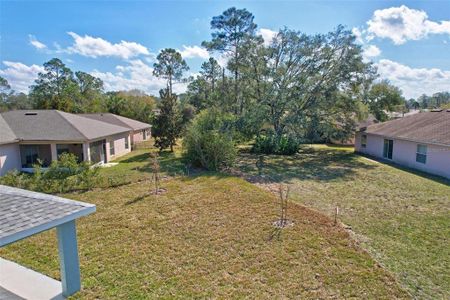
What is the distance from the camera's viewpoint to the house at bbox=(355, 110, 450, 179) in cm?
1502

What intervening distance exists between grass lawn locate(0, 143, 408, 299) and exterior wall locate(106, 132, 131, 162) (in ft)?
38.9

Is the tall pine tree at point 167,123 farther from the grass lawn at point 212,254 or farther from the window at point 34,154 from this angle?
the grass lawn at point 212,254

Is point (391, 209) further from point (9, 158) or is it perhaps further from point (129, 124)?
point (129, 124)

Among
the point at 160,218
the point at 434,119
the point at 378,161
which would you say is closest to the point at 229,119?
the point at 378,161

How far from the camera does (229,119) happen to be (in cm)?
2056

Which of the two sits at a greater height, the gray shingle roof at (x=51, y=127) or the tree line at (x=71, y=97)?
the tree line at (x=71, y=97)

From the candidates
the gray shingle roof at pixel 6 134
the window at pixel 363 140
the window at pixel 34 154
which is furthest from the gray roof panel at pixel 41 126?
the window at pixel 363 140

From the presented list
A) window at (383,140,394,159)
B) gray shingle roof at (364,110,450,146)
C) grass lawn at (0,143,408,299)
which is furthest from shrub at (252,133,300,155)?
grass lawn at (0,143,408,299)

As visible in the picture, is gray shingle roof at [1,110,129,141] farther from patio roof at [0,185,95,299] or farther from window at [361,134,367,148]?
window at [361,134,367,148]

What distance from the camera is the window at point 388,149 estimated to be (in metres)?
19.9

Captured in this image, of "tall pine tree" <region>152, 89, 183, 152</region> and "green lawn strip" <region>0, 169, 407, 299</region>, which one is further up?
"tall pine tree" <region>152, 89, 183, 152</region>

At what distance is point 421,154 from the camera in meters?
16.6

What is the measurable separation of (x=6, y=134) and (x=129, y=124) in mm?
13213

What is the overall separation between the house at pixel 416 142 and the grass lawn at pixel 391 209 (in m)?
1.36
